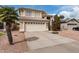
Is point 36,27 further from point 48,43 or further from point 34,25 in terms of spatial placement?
point 48,43

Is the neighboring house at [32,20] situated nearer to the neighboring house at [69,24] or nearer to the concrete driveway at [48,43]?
the concrete driveway at [48,43]

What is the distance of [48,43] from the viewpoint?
8.43ft

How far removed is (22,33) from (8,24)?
260 millimetres

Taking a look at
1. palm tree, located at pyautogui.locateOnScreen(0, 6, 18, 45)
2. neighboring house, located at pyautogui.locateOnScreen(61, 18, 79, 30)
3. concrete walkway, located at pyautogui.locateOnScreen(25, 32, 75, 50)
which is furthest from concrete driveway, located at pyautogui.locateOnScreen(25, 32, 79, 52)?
palm tree, located at pyautogui.locateOnScreen(0, 6, 18, 45)

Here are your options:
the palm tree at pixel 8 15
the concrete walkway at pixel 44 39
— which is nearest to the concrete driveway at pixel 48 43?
the concrete walkway at pixel 44 39

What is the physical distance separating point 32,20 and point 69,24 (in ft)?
1.91

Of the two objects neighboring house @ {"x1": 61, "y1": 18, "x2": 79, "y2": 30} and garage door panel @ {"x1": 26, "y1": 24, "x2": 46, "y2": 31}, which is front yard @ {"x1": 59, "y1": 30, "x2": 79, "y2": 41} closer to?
neighboring house @ {"x1": 61, "y1": 18, "x2": 79, "y2": 30}

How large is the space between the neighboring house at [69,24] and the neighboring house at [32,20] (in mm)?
271

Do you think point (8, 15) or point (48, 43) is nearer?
point (8, 15)

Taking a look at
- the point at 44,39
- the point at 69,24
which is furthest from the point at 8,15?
the point at 69,24

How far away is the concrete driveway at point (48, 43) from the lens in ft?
8.29

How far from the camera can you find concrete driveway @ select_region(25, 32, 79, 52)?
2.53m

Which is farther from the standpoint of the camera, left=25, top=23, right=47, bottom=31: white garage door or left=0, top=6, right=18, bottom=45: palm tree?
left=25, top=23, right=47, bottom=31: white garage door

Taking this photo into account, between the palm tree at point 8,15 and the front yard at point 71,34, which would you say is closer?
the palm tree at point 8,15
